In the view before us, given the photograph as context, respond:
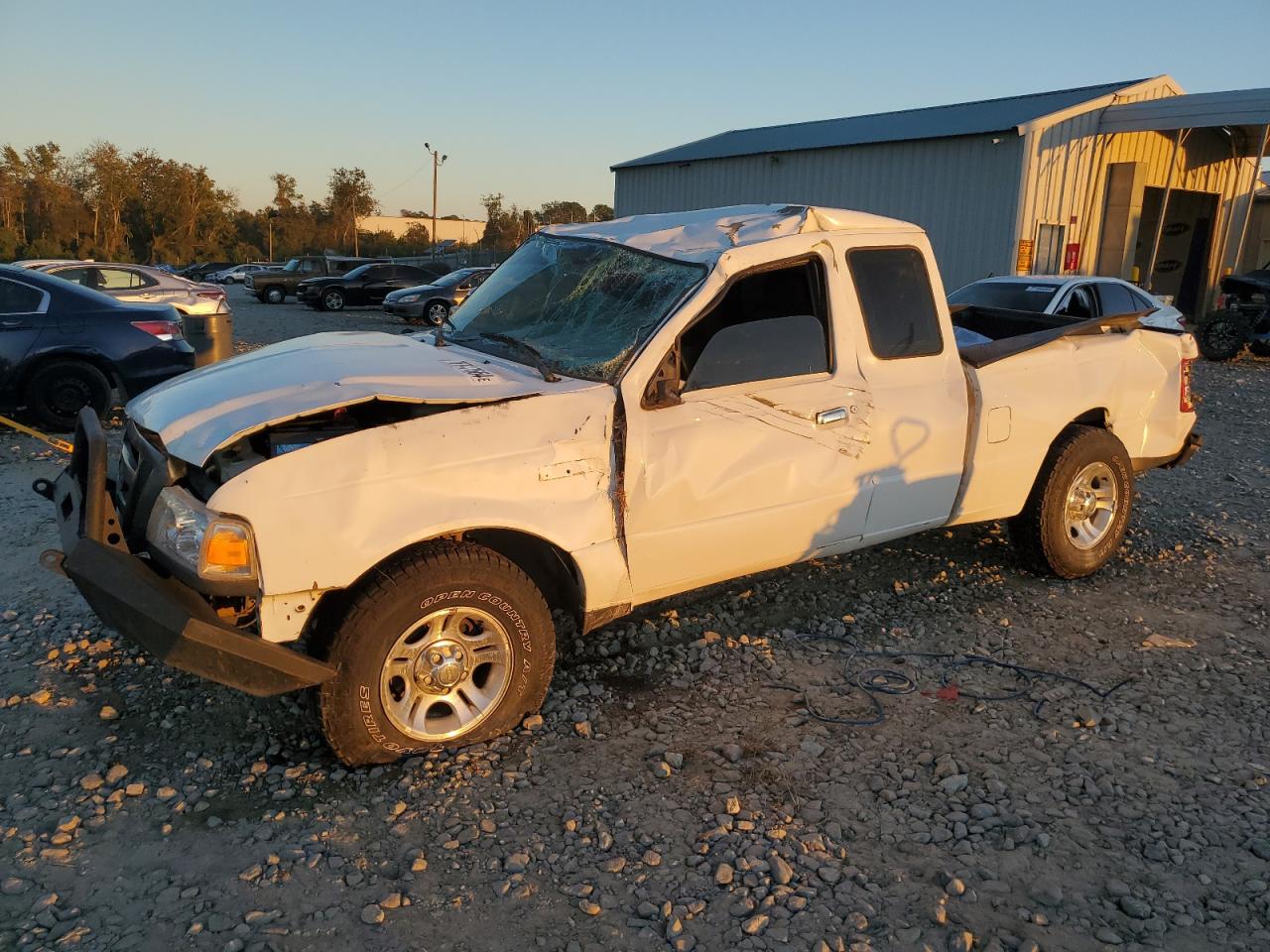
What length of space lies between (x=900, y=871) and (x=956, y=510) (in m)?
2.41

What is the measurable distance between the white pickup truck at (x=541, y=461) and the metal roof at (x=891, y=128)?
52.2ft

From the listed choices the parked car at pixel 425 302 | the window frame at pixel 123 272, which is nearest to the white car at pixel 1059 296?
the window frame at pixel 123 272

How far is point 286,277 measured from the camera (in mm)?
33844

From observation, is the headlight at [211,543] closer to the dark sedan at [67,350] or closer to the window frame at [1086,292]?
the dark sedan at [67,350]

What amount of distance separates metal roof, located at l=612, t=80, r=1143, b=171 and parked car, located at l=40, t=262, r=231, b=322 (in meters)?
13.4

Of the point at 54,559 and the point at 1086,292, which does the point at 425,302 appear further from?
the point at 54,559

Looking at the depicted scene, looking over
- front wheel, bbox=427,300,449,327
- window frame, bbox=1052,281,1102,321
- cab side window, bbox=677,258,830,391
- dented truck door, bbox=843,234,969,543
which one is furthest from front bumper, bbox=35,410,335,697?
front wheel, bbox=427,300,449,327

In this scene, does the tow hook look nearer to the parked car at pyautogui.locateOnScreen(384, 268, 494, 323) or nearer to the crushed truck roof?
the crushed truck roof

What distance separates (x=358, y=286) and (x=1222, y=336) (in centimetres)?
2288

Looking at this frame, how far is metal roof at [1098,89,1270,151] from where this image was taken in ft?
57.4

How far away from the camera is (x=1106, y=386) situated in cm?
545

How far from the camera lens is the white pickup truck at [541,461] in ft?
10.2

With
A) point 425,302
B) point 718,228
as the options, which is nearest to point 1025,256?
point 425,302

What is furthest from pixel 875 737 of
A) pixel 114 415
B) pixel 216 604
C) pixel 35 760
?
pixel 114 415
